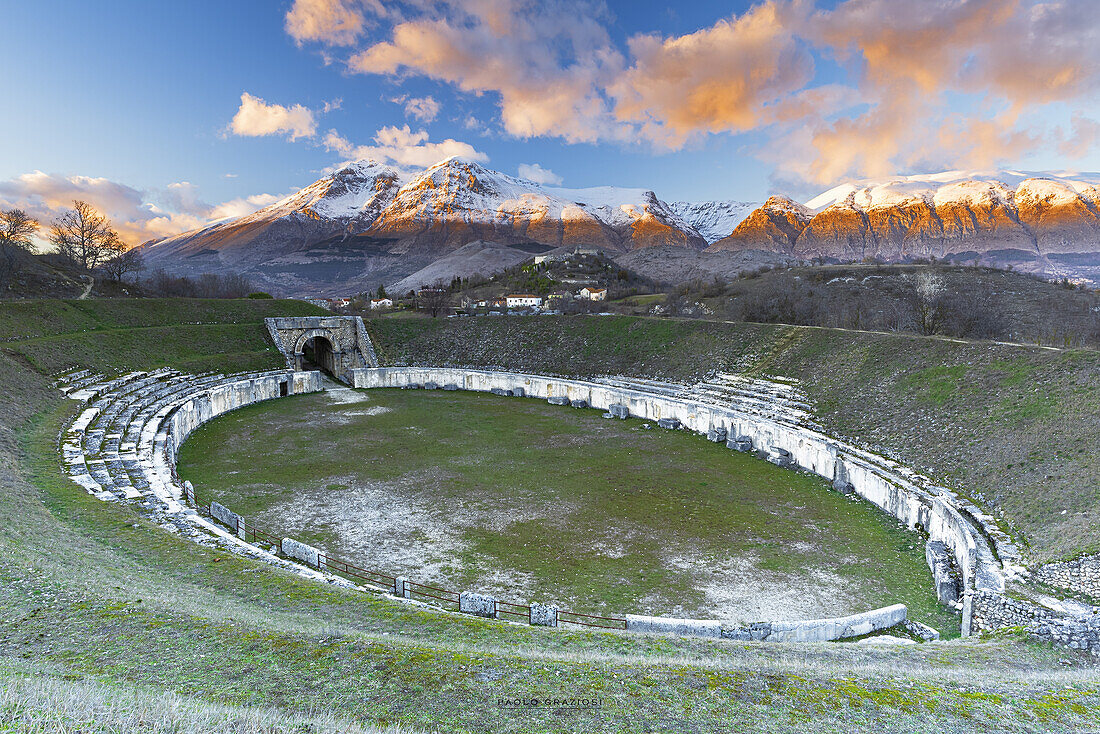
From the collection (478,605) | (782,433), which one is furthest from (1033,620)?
(782,433)

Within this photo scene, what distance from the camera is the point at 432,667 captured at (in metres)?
7.02

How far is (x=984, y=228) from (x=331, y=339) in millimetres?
188061

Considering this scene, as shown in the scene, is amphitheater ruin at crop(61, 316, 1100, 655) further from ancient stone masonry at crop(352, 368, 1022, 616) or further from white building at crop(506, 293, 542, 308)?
white building at crop(506, 293, 542, 308)

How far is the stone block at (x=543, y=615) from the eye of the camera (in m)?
11.5

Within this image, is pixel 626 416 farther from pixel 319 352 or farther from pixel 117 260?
pixel 117 260

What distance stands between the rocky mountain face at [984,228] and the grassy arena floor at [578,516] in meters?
134

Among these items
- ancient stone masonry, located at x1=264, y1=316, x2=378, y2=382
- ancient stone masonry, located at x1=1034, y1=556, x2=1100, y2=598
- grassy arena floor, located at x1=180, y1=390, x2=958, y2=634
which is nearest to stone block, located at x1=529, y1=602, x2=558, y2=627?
grassy arena floor, located at x1=180, y1=390, x2=958, y2=634

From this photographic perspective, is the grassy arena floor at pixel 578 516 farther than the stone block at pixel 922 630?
Yes

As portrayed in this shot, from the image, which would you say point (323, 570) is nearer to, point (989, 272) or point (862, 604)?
point (862, 604)

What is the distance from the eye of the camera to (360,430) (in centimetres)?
2994

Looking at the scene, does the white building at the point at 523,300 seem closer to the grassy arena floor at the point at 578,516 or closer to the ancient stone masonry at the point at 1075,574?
the grassy arena floor at the point at 578,516

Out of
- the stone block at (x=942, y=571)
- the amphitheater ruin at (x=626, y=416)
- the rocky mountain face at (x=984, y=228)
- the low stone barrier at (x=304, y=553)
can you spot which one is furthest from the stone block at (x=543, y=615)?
the rocky mountain face at (x=984, y=228)

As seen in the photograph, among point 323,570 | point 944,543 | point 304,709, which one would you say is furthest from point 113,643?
point 944,543

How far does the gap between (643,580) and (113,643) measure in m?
10.7
